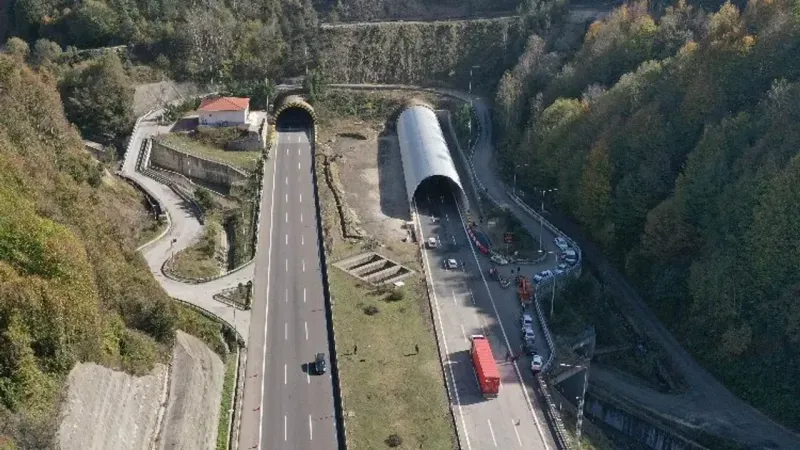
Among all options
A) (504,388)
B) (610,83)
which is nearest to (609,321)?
(504,388)

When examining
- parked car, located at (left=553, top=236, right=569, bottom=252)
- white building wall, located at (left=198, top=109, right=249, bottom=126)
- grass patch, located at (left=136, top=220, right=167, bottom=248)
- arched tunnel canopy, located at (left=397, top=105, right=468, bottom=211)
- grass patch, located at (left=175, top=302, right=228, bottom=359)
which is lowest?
grass patch, located at (left=175, top=302, right=228, bottom=359)

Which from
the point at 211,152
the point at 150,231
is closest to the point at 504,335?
the point at 150,231

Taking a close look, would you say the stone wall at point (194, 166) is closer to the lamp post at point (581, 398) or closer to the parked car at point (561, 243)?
the parked car at point (561, 243)

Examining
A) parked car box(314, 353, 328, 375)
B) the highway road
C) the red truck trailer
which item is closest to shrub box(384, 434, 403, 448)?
the highway road

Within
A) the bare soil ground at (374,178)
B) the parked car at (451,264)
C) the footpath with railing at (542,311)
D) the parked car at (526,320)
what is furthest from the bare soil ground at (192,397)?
the bare soil ground at (374,178)

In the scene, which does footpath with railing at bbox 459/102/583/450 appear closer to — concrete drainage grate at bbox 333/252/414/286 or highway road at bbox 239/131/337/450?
concrete drainage grate at bbox 333/252/414/286

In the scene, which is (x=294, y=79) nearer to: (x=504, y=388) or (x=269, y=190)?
(x=269, y=190)

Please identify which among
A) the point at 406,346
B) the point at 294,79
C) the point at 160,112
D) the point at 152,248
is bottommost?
the point at 406,346
